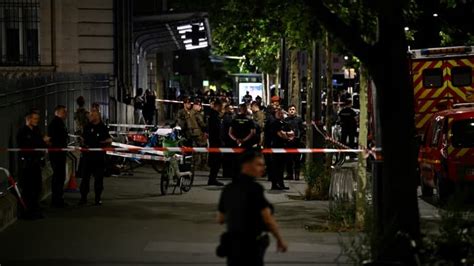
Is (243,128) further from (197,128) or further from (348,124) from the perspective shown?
(348,124)

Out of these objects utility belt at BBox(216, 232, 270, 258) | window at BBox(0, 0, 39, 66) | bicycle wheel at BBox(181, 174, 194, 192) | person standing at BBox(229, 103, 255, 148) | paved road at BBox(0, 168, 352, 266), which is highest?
window at BBox(0, 0, 39, 66)

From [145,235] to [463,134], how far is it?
675cm

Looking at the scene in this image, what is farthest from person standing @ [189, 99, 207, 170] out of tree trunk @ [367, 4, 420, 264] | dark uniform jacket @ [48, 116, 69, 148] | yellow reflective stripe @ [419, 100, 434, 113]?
tree trunk @ [367, 4, 420, 264]

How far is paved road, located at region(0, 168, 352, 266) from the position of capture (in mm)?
11703

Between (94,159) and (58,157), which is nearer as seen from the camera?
(58,157)

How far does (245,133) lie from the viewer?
20719mm

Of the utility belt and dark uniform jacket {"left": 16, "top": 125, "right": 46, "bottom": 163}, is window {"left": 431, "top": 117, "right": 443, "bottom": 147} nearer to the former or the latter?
dark uniform jacket {"left": 16, "top": 125, "right": 46, "bottom": 163}

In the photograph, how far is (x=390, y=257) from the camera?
Answer: 9539 millimetres

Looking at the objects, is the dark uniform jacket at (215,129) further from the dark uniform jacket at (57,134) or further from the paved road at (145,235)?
the dark uniform jacket at (57,134)

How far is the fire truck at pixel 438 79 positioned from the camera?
25148mm

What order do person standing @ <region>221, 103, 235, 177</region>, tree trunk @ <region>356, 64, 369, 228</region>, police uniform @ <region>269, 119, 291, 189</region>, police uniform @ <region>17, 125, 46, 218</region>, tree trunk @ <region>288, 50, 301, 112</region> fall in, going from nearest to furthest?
tree trunk @ <region>356, 64, 369, 228</region>
police uniform @ <region>17, 125, 46, 218</region>
police uniform @ <region>269, 119, 291, 189</region>
person standing @ <region>221, 103, 235, 177</region>
tree trunk @ <region>288, 50, 301, 112</region>

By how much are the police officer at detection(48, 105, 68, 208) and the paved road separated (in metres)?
0.32

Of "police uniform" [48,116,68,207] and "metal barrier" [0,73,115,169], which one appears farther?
"police uniform" [48,116,68,207]

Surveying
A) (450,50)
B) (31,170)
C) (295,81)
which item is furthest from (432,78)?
(31,170)
